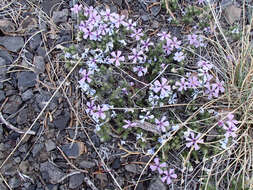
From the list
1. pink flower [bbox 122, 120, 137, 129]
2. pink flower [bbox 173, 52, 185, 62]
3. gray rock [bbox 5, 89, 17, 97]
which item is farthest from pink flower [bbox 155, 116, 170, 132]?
A: gray rock [bbox 5, 89, 17, 97]

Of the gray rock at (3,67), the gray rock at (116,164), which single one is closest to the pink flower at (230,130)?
the gray rock at (116,164)

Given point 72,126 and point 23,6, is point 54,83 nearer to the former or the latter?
point 72,126

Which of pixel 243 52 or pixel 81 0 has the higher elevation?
pixel 81 0

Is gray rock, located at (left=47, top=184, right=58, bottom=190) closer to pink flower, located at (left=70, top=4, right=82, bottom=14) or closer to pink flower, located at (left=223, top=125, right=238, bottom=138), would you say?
pink flower, located at (left=223, top=125, right=238, bottom=138)

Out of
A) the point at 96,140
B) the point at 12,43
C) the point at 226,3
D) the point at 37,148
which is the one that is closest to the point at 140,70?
the point at 96,140

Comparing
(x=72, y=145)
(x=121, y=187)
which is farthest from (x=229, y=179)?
(x=72, y=145)

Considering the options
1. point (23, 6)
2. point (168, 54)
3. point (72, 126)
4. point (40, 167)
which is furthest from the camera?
point (23, 6)

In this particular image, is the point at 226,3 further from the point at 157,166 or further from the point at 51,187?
the point at 51,187
